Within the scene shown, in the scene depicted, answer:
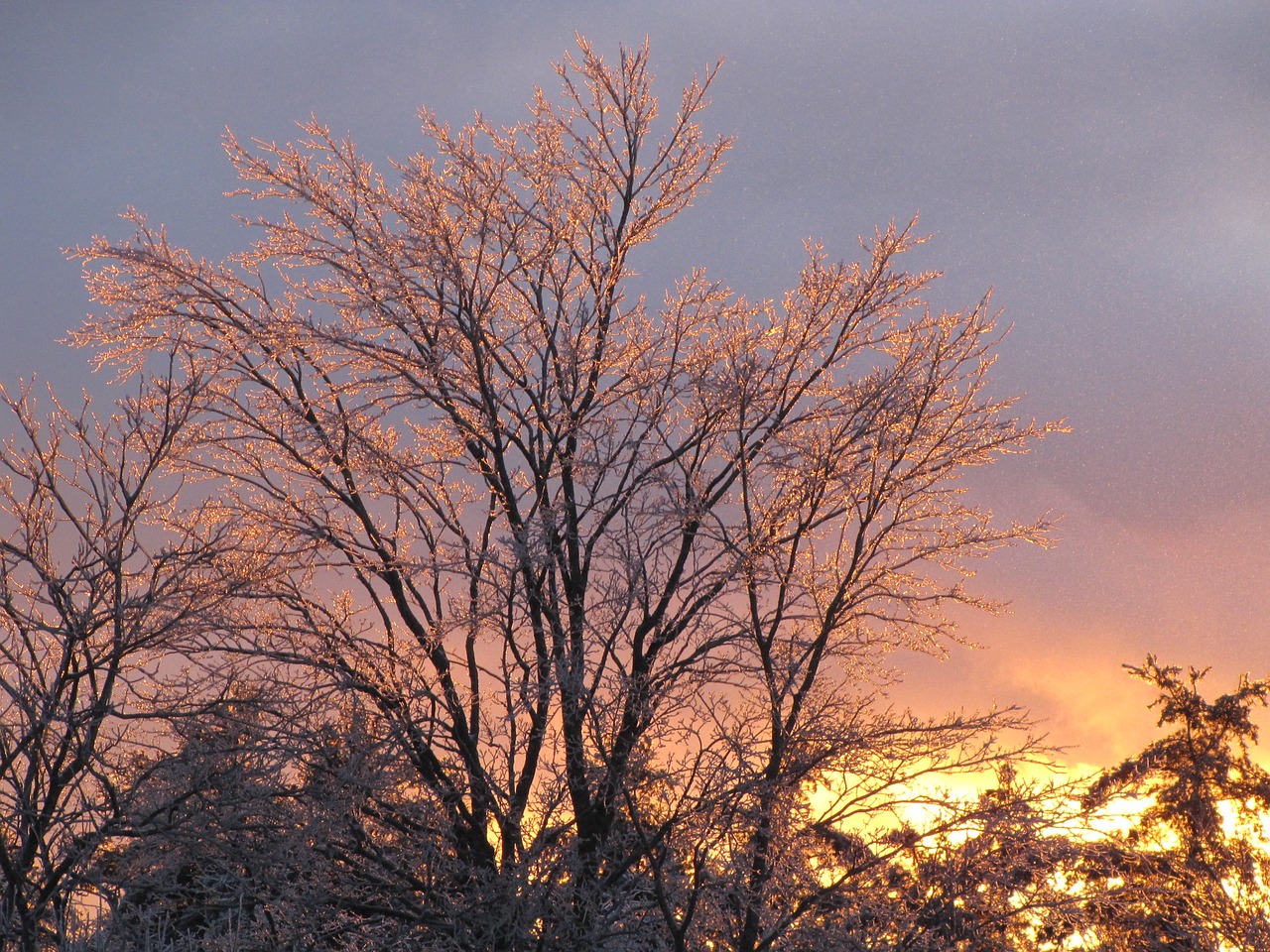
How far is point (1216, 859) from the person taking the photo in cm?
1675

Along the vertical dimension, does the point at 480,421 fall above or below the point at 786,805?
above

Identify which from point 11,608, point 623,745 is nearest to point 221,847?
point 11,608

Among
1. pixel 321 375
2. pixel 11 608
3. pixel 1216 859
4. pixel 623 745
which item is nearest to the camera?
pixel 11 608

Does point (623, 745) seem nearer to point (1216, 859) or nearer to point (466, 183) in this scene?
point (466, 183)

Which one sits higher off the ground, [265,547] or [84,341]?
[84,341]

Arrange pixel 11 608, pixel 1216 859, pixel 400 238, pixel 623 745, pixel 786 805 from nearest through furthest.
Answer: pixel 11 608
pixel 786 805
pixel 623 745
pixel 400 238
pixel 1216 859

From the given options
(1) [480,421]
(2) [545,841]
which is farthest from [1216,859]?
(1) [480,421]

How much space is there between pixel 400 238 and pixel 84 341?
395cm

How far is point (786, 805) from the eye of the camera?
33.9ft

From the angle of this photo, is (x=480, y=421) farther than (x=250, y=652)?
Yes

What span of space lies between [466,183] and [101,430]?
4896 millimetres

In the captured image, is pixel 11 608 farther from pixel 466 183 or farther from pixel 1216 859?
pixel 1216 859

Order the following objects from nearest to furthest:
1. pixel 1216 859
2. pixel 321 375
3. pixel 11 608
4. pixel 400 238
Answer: pixel 11 608 < pixel 400 238 < pixel 321 375 < pixel 1216 859

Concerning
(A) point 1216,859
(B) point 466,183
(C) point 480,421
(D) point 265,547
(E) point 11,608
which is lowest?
(A) point 1216,859
